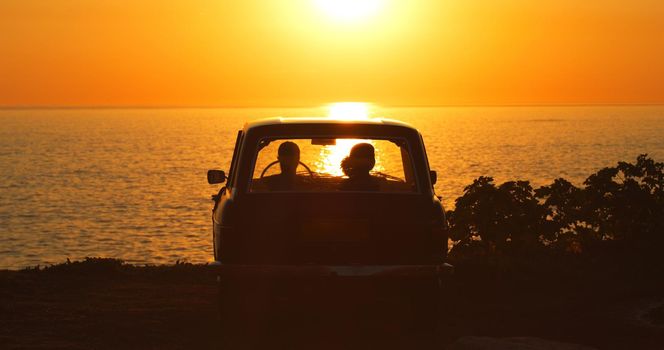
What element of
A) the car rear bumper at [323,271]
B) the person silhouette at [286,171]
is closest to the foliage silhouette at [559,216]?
the person silhouette at [286,171]

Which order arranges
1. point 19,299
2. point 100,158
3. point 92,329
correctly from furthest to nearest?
point 100,158
point 19,299
point 92,329

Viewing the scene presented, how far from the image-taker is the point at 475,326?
391 inches

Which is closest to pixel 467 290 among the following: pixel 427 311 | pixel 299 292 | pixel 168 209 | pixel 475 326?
pixel 475 326

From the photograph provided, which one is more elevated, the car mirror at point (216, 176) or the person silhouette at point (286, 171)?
the person silhouette at point (286, 171)

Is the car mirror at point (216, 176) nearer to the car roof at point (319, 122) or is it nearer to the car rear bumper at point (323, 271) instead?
the car roof at point (319, 122)

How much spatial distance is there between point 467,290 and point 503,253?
9.20 feet

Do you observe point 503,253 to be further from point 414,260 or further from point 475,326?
point 414,260

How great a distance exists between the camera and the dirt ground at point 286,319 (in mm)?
9062

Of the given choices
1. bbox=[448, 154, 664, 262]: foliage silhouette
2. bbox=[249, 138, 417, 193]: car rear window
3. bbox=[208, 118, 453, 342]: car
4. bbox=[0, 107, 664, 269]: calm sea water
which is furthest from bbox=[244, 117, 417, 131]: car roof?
bbox=[0, 107, 664, 269]: calm sea water

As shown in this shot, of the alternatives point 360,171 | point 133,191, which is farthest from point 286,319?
point 133,191

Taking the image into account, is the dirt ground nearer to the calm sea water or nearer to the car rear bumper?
the car rear bumper

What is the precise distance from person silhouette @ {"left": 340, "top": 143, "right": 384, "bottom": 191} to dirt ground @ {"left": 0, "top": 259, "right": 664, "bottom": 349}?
1409 millimetres

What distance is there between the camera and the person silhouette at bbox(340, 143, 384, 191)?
29.1 feet

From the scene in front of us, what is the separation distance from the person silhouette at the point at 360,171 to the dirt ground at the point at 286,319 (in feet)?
4.62
